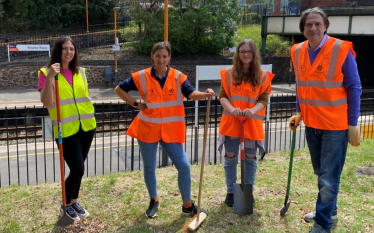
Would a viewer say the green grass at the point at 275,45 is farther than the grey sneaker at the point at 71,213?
Yes

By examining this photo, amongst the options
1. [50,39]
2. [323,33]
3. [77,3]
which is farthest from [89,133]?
[77,3]

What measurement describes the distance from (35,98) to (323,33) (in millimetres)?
16294

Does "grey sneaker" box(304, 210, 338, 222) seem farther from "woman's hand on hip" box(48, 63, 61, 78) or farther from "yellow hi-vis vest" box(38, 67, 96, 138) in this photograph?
"woman's hand on hip" box(48, 63, 61, 78)

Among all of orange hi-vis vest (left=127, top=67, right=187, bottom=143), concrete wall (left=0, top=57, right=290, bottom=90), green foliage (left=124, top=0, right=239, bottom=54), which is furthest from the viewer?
green foliage (left=124, top=0, right=239, bottom=54)

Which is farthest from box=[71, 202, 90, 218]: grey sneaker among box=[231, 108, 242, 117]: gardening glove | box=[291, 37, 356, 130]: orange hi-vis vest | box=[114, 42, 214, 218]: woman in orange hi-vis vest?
box=[291, 37, 356, 130]: orange hi-vis vest

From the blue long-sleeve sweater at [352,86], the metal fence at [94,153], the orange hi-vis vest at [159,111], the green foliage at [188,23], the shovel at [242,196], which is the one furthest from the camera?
the green foliage at [188,23]

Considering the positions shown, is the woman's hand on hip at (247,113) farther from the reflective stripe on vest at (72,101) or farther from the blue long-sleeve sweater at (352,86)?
the reflective stripe on vest at (72,101)

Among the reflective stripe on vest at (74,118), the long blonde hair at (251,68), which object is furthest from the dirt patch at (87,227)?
the long blonde hair at (251,68)

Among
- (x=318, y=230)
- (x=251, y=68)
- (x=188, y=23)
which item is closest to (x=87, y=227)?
(x=318, y=230)

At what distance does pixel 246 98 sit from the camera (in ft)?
12.5

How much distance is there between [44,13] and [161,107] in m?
26.8

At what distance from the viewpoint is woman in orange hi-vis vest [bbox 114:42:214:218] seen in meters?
3.60

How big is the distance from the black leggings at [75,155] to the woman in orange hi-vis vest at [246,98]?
1.46 meters

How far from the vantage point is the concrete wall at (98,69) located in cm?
2008
